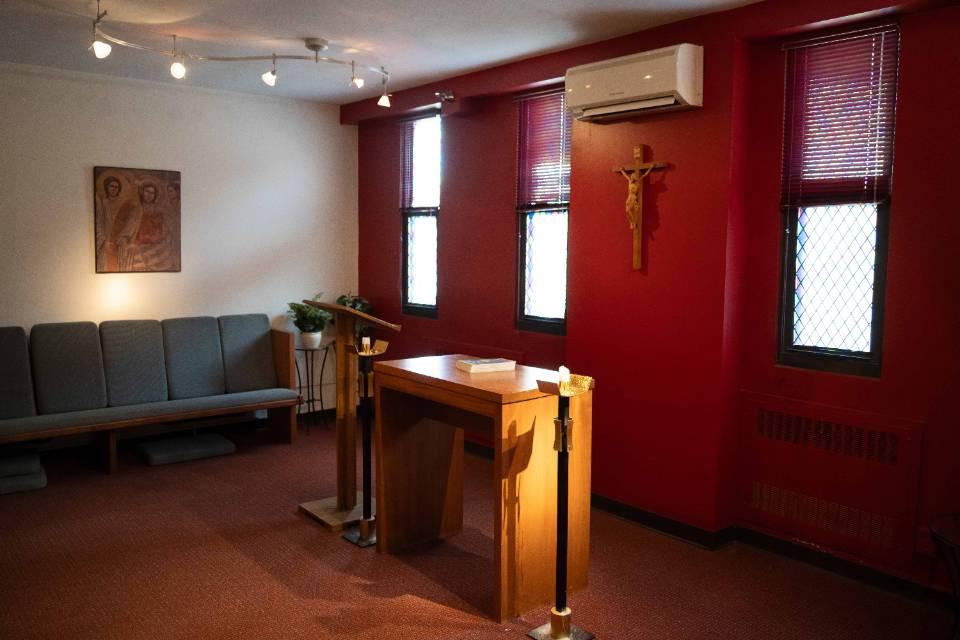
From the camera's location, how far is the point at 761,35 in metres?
3.93

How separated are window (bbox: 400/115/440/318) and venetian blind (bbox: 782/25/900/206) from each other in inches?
116

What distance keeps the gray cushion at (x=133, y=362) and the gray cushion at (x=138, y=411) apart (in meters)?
0.17

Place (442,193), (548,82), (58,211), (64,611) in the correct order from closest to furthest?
1. (64,611)
2. (548,82)
3. (58,211)
4. (442,193)


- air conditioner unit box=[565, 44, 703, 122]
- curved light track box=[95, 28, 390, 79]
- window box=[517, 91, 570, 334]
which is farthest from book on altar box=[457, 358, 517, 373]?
curved light track box=[95, 28, 390, 79]

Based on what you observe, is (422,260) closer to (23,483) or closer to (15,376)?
(15,376)

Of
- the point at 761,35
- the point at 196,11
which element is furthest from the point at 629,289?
the point at 196,11

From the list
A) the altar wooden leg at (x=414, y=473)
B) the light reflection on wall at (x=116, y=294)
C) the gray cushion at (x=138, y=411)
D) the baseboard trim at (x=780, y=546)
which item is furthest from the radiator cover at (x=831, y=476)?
the light reflection on wall at (x=116, y=294)

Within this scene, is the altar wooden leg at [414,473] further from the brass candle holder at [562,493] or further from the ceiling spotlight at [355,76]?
the ceiling spotlight at [355,76]

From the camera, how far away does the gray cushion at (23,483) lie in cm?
489

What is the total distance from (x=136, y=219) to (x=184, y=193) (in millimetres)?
423

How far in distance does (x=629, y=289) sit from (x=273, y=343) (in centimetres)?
325

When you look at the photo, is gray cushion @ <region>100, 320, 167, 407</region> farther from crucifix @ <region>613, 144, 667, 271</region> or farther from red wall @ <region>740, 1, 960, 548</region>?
red wall @ <region>740, 1, 960, 548</region>

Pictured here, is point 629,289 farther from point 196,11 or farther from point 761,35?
point 196,11

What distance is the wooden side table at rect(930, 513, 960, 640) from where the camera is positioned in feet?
9.43
